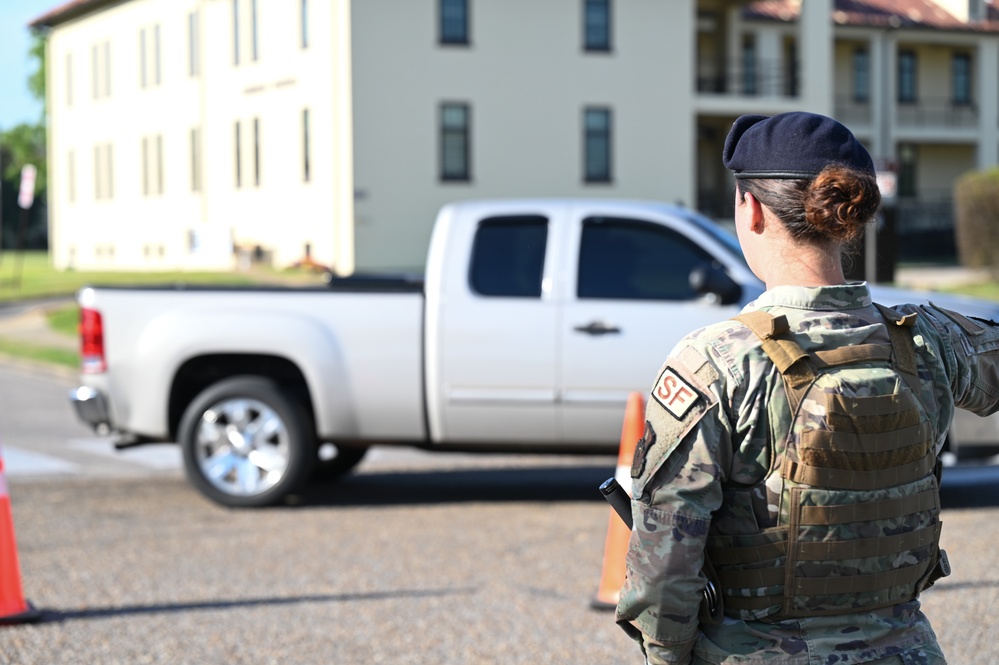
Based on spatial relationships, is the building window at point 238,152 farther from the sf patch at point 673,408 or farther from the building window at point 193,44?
the sf patch at point 673,408

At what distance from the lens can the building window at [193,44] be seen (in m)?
38.2

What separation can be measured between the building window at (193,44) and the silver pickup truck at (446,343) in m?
30.9

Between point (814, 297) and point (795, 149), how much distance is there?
10.6 inches

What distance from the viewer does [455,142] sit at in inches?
1369

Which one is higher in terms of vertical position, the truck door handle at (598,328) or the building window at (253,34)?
the building window at (253,34)

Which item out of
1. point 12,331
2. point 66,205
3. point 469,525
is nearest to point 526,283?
point 469,525

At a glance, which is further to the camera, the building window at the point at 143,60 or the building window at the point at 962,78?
the building window at the point at 962,78

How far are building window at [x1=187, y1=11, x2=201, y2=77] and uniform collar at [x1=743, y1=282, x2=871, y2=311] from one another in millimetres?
37655

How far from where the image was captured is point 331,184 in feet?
111

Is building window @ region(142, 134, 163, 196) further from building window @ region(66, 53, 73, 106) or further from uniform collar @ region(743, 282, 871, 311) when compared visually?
uniform collar @ region(743, 282, 871, 311)

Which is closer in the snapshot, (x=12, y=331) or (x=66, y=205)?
(x=12, y=331)

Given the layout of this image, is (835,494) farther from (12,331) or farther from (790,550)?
(12,331)

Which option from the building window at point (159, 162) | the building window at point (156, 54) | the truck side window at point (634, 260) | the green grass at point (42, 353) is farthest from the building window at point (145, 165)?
the truck side window at point (634, 260)

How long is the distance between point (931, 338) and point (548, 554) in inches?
190
